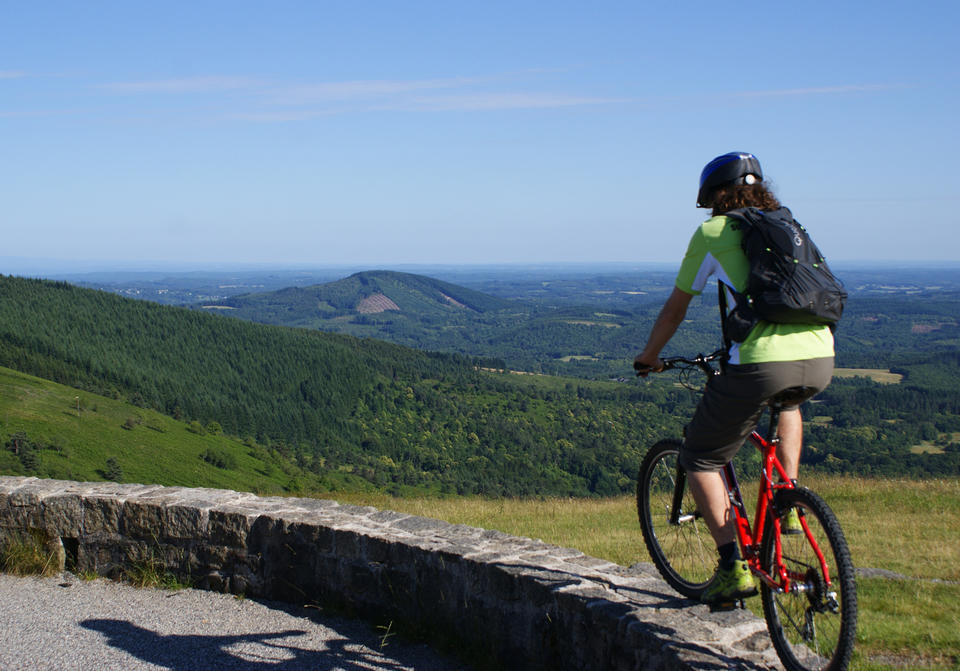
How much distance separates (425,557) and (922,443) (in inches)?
3722

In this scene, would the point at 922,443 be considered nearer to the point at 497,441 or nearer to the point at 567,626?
the point at 497,441

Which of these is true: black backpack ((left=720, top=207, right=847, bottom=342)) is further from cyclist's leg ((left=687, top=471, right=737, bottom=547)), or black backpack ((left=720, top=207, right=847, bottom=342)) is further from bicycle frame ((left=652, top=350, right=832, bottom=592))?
cyclist's leg ((left=687, top=471, right=737, bottom=547))

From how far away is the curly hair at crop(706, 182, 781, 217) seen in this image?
3.37 m

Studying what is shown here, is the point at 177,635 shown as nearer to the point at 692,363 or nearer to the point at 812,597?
the point at 692,363

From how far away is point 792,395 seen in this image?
3.20 metres

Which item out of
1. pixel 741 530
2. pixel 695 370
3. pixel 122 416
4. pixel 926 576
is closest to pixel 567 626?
pixel 741 530

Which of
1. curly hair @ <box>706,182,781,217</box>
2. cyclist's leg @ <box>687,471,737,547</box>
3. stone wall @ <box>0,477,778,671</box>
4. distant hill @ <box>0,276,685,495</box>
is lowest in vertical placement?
distant hill @ <box>0,276,685,495</box>

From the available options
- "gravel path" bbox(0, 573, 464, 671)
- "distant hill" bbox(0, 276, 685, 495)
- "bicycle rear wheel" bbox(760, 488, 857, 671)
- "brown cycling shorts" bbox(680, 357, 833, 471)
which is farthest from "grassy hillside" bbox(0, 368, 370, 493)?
"bicycle rear wheel" bbox(760, 488, 857, 671)

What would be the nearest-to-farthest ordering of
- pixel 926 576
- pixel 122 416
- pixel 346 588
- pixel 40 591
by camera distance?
pixel 346 588 < pixel 40 591 < pixel 926 576 < pixel 122 416

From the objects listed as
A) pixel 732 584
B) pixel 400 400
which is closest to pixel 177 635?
pixel 732 584

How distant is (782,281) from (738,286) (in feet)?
0.63

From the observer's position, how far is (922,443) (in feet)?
277

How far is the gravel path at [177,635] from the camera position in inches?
171

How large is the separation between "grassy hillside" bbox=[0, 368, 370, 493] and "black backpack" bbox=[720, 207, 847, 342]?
55.3 m
